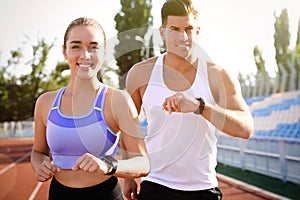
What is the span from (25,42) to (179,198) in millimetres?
38353

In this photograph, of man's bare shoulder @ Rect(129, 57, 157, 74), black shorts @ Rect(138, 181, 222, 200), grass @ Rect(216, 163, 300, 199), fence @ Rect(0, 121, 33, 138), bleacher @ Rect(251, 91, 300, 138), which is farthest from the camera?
fence @ Rect(0, 121, 33, 138)

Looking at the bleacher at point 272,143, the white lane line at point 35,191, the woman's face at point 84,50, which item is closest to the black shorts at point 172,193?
the woman's face at point 84,50

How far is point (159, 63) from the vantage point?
254 cm

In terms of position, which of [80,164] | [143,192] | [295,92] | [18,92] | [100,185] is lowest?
[18,92]

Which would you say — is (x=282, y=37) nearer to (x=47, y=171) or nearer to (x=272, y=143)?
(x=272, y=143)

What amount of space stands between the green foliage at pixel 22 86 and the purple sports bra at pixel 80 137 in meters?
34.6

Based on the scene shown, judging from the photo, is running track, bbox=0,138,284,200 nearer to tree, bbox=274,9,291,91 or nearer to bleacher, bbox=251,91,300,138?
bleacher, bbox=251,91,300,138

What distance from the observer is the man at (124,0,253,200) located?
7.57ft

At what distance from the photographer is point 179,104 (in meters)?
1.84

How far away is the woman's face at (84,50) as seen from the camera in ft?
6.24

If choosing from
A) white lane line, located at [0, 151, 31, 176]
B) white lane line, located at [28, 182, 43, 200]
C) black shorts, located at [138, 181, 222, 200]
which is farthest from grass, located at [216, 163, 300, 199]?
white lane line, located at [0, 151, 31, 176]

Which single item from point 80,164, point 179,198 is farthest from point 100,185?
point 179,198

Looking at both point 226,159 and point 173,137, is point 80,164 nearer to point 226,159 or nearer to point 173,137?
point 173,137

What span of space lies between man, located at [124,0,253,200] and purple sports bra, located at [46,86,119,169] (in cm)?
49
